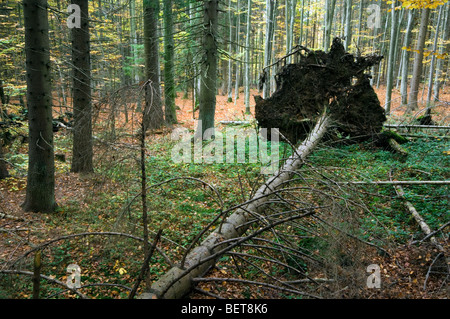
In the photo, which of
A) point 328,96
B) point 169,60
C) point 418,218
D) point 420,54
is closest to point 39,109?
point 418,218

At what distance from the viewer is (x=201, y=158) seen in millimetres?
9961

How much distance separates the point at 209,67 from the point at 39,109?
6235mm

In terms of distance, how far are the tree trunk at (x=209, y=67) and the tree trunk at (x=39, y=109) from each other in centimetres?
534

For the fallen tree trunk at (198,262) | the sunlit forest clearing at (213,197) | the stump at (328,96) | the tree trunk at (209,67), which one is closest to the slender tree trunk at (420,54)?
the stump at (328,96)

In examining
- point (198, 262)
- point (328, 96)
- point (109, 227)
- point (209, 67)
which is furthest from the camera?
point (209, 67)

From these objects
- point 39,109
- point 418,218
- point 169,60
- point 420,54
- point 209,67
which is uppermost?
point 420,54

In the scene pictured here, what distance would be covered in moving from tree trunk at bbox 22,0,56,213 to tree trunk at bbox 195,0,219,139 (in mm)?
5341

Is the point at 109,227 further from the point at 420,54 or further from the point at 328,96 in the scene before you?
the point at 420,54

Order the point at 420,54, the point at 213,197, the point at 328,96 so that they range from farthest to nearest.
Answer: the point at 420,54 < the point at 328,96 < the point at 213,197

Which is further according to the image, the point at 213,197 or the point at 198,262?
the point at 213,197

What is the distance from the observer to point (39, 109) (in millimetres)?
5793
